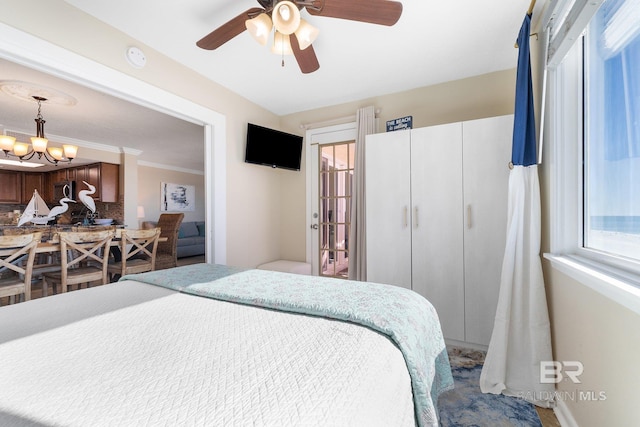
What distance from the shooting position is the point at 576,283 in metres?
1.27

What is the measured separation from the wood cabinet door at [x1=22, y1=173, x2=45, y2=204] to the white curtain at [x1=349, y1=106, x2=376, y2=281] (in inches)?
292

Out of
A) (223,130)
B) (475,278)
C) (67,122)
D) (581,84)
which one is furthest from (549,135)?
(67,122)

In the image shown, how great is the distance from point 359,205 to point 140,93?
2157mm

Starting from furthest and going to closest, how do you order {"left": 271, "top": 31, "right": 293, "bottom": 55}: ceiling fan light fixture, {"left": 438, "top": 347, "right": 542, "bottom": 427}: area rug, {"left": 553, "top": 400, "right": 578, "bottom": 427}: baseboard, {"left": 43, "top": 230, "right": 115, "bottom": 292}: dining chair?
{"left": 43, "top": 230, "right": 115, "bottom": 292}: dining chair, {"left": 271, "top": 31, "right": 293, "bottom": 55}: ceiling fan light fixture, {"left": 438, "top": 347, "right": 542, "bottom": 427}: area rug, {"left": 553, "top": 400, "right": 578, "bottom": 427}: baseboard

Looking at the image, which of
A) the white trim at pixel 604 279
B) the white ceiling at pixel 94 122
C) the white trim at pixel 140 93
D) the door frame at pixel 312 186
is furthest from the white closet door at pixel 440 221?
the white ceiling at pixel 94 122

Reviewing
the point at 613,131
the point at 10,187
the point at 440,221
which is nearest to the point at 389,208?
the point at 440,221

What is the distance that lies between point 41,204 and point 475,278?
311 inches

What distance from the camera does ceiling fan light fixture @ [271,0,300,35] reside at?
1.39 meters

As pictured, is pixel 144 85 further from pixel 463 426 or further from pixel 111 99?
pixel 463 426

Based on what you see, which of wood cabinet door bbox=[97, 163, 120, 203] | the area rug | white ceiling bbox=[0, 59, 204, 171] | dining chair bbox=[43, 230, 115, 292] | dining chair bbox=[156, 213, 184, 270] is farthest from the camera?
wood cabinet door bbox=[97, 163, 120, 203]

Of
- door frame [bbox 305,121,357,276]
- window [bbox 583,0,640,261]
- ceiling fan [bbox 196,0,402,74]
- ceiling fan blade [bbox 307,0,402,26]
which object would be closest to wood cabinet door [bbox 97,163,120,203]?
door frame [bbox 305,121,357,276]

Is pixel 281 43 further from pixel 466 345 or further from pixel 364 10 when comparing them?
pixel 466 345

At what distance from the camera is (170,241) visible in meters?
4.07

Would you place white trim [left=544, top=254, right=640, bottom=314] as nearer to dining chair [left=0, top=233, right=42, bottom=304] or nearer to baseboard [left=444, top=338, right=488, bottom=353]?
baseboard [left=444, top=338, right=488, bottom=353]
